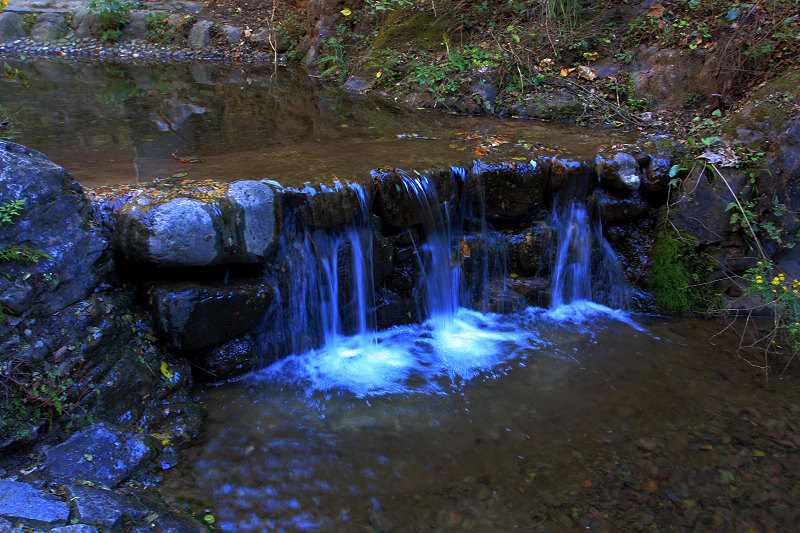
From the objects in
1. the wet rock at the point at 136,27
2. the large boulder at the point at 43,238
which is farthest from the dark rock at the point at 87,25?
the large boulder at the point at 43,238

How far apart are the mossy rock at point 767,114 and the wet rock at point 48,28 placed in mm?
15004

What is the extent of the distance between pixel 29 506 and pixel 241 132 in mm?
4853

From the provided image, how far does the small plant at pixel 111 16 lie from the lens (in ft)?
43.6

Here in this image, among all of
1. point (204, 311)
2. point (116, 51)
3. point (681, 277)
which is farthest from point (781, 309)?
point (116, 51)

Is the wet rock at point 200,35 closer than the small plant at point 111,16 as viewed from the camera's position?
No

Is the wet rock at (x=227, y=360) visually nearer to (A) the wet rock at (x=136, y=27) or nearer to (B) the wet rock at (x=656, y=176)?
(B) the wet rock at (x=656, y=176)

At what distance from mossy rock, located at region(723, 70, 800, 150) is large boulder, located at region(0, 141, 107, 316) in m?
6.04

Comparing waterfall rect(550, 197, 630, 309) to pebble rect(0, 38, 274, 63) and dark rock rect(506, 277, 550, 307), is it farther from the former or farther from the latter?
pebble rect(0, 38, 274, 63)

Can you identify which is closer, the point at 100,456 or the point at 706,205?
the point at 100,456

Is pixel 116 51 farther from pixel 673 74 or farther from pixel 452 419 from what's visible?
pixel 452 419

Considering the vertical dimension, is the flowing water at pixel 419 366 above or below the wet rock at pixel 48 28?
below

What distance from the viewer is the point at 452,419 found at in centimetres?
374

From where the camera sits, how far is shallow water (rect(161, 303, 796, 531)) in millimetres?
3002

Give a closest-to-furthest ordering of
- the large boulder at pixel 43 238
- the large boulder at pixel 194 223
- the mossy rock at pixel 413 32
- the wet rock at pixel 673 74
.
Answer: the large boulder at pixel 43 238 → the large boulder at pixel 194 223 → the wet rock at pixel 673 74 → the mossy rock at pixel 413 32
